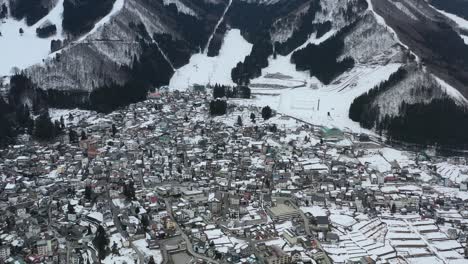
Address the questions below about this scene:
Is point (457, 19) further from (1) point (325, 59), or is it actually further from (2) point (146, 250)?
(2) point (146, 250)

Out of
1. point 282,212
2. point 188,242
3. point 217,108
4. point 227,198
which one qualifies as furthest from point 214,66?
point 188,242

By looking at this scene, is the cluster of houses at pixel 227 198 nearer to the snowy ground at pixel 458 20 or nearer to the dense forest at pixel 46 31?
the dense forest at pixel 46 31

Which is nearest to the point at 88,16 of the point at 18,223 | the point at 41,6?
the point at 41,6

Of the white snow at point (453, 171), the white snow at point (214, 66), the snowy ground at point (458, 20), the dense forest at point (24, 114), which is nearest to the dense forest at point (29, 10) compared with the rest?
the dense forest at point (24, 114)

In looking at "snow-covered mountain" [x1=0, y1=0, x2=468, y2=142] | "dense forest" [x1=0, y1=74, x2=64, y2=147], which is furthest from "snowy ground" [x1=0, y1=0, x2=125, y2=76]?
"dense forest" [x1=0, y1=74, x2=64, y2=147]

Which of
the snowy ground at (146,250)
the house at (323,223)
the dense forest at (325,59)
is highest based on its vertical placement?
the dense forest at (325,59)

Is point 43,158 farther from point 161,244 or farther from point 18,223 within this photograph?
point 161,244
